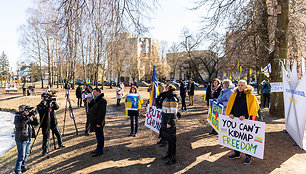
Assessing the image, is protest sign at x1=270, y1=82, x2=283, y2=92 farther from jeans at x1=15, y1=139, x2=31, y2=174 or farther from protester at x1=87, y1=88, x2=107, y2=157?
jeans at x1=15, y1=139, x2=31, y2=174

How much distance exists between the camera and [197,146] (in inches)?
229

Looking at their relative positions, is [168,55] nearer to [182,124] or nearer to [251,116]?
[182,124]

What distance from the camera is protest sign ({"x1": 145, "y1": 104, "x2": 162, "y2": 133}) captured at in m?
5.98

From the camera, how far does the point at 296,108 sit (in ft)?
19.2

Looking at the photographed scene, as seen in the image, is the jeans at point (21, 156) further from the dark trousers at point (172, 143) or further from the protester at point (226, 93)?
the protester at point (226, 93)

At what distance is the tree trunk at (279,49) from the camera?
8.81 m

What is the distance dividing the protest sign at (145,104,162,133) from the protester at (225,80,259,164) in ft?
7.16

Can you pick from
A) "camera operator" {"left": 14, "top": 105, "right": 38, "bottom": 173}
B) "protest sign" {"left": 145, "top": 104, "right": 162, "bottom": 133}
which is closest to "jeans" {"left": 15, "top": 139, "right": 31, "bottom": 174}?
"camera operator" {"left": 14, "top": 105, "right": 38, "bottom": 173}

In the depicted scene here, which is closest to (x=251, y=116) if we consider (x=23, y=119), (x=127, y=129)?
Result: (x=127, y=129)

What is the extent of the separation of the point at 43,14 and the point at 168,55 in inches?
1232

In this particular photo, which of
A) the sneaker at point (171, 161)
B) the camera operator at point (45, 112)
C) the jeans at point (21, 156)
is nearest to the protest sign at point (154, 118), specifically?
the sneaker at point (171, 161)

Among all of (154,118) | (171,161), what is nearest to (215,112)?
(154,118)

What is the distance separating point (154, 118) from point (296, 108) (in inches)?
176

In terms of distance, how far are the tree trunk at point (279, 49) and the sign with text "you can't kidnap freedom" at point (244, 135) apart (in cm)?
601
